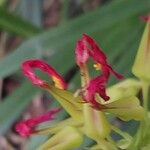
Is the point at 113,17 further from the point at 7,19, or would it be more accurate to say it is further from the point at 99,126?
the point at 99,126

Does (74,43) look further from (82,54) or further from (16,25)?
(82,54)

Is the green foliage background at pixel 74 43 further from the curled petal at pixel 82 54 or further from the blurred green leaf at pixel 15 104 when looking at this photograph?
the curled petal at pixel 82 54

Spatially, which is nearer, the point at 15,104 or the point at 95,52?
the point at 95,52

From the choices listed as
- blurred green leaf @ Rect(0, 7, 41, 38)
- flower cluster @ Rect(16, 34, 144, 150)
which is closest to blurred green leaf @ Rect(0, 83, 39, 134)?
blurred green leaf @ Rect(0, 7, 41, 38)

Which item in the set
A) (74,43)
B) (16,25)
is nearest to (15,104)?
(74,43)

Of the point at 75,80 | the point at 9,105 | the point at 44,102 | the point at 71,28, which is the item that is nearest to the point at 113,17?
the point at 71,28

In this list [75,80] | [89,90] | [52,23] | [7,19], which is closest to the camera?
[89,90]

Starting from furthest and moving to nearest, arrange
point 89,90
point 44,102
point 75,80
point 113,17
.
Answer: point 44,102 < point 113,17 < point 75,80 < point 89,90
